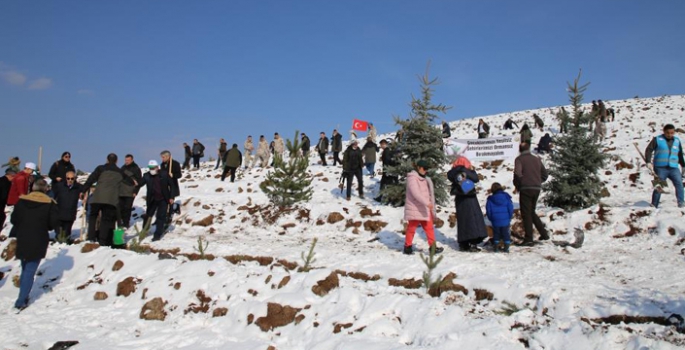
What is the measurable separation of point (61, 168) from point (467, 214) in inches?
421

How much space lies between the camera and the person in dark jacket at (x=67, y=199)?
10.0 meters

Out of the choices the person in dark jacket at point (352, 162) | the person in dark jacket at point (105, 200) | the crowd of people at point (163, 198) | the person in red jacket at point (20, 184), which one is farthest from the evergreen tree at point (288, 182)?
the person in red jacket at point (20, 184)

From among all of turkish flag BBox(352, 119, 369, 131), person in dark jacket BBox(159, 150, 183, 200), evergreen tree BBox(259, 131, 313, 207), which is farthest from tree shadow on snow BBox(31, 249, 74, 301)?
turkish flag BBox(352, 119, 369, 131)

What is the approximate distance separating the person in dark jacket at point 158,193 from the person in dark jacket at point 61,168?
2.41 m

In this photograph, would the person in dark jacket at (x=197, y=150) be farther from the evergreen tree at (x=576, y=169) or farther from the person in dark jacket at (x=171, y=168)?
the evergreen tree at (x=576, y=169)

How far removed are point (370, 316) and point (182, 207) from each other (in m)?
10.9

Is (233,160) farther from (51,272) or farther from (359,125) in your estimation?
(51,272)

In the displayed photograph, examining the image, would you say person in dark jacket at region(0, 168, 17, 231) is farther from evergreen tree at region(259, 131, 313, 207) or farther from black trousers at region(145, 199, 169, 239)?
evergreen tree at region(259, 131, 313, 207)

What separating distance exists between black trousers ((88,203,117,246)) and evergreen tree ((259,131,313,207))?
4.08 m

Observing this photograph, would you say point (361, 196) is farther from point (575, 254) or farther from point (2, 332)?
point (2, 332)

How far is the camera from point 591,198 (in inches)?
392

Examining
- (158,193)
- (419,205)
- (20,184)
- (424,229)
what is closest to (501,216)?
(424,229)

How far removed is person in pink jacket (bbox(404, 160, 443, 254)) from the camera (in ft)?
26.0

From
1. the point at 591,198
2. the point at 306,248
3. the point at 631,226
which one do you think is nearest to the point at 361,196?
the point at 306,248
